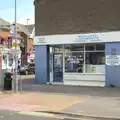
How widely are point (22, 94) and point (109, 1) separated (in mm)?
8613

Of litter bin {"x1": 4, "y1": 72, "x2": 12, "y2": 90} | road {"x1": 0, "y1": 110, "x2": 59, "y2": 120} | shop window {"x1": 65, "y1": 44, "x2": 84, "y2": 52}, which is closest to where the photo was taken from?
road {"x1": 0, "y1": 110, "x2": 59, "y2": 120}

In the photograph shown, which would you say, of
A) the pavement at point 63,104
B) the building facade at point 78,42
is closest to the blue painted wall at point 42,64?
the building facade at point 78,42

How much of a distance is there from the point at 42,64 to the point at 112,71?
18.6ft

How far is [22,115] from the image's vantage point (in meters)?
13.4

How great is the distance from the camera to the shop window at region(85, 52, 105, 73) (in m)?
24.0

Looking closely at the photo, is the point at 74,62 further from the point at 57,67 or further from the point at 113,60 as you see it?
the point at 113,60

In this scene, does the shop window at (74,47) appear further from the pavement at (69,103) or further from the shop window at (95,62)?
the pavement at (69,103)

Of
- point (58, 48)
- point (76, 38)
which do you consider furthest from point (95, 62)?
point (58, 48)

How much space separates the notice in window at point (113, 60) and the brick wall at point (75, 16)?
1.81 metres

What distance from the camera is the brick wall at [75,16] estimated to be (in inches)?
919

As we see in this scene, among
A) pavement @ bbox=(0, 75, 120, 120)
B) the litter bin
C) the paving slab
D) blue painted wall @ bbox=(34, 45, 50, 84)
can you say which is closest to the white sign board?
blue painted wall @ bbox=(34, 45, 50, 84)

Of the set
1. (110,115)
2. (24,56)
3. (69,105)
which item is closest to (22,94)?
(69,105)

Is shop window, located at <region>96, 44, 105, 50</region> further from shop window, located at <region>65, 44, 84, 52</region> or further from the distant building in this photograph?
the distant building

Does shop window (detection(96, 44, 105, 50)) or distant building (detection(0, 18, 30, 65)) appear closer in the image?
shop window (detection(96, 44, 105, 50))
